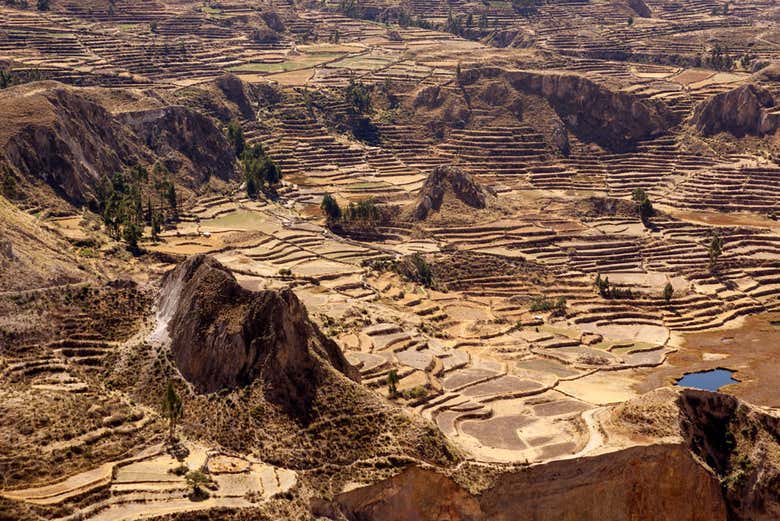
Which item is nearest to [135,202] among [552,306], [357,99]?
[552,306]

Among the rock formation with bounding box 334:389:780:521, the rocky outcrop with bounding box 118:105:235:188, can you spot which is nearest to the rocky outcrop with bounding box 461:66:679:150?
the rocky outcrop with bounding box 118:105:235:188

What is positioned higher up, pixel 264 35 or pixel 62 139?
pixel 264 35

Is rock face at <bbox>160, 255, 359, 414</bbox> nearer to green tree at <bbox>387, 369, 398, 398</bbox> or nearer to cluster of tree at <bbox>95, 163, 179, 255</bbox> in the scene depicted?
green tree at <bbox>387, 369, 398, 398</bbox>

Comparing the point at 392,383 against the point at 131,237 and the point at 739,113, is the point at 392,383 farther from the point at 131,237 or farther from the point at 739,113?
the point at 739,113

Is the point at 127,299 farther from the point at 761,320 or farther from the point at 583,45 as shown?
the point at 583,45

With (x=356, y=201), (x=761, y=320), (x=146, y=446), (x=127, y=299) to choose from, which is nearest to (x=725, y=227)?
(x=761, y=320)

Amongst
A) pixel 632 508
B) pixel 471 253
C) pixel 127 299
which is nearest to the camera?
pixel 632 508
